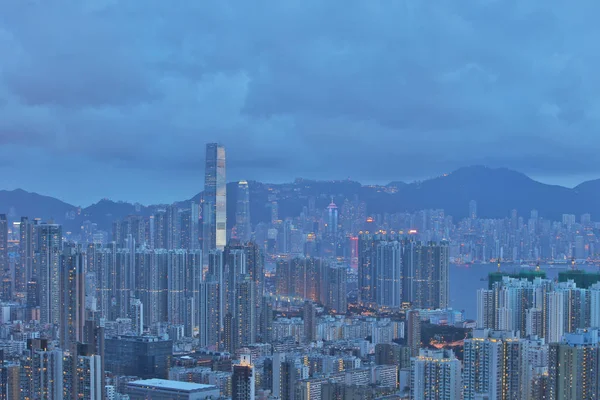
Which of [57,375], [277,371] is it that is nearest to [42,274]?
[277,371]

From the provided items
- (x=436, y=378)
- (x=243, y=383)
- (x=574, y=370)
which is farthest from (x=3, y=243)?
(x=574, y=370)

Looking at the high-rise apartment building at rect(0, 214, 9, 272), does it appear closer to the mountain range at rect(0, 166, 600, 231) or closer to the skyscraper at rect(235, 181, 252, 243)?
the mountain range at rect(0, 166, 600, 231)

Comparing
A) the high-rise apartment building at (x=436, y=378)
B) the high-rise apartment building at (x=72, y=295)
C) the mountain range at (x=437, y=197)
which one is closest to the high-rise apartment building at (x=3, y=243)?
the mountain range at (x=437, y=197)

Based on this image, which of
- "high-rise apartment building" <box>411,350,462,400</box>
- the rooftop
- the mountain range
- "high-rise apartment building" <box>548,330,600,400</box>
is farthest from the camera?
the mountain range

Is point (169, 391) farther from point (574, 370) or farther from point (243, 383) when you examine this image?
point (574, 370)

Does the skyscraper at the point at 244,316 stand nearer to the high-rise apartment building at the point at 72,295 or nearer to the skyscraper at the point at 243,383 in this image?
the high-rise apartment building at the point at 72,295

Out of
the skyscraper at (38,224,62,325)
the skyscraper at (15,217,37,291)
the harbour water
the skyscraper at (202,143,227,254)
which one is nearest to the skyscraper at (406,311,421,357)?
the harbour water
